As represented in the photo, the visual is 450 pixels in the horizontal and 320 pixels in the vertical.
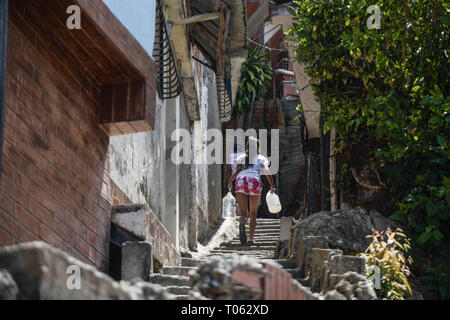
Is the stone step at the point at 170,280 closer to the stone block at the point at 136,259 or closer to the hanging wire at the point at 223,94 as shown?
the stone block at the point at 136,259

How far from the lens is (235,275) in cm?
321

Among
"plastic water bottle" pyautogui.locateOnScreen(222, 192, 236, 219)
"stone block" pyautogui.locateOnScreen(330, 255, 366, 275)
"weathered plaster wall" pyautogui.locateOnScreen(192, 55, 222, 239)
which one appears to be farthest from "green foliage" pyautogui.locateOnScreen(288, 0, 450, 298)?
"weathered plaster wall" pyautogui.locateOnScreen(192, 55, 222, 239)

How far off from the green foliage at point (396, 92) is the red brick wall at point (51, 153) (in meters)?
3.13

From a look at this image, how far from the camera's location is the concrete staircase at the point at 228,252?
262 inches

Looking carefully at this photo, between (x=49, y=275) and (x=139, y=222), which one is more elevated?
(x=139, y=222)

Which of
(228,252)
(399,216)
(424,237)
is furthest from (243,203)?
(424,237)

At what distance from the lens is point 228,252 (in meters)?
11.0

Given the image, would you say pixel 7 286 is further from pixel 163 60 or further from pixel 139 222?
pixel 163 60

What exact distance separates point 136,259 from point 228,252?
170 inches

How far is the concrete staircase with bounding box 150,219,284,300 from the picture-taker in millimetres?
6643

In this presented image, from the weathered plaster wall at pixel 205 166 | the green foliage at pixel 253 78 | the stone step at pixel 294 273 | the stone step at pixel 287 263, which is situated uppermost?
the green foliage at pixel 253 78

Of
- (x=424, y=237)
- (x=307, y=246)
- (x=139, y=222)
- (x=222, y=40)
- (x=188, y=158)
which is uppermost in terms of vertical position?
(x=222, y=40)

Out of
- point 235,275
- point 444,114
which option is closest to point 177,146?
point 444,114

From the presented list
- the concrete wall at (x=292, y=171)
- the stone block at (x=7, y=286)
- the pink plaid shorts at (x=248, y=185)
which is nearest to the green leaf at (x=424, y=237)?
the pink plaid shorts at (x=248, y=185)
